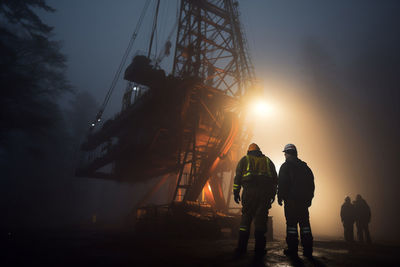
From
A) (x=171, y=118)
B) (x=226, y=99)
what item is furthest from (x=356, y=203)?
(x=171, y=118)

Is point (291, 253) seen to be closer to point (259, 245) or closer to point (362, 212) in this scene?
point (259, 245)

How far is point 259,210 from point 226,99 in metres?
9.74

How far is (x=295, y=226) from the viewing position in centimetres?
373

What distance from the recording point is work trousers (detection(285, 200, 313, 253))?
11.8 feet

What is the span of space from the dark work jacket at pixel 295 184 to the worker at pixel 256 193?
0.24m

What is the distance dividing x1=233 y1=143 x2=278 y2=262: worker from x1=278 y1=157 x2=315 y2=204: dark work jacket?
0.80 feet

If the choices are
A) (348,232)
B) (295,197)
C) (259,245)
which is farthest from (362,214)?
(259,245)

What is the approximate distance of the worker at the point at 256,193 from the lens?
3895 millimetres

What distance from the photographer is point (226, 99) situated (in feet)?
43.3

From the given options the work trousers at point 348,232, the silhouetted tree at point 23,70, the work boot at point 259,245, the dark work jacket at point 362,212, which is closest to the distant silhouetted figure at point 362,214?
the dark work jacket at point 362,212

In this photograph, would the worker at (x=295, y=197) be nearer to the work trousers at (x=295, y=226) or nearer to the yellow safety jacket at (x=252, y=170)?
the work trousers at (x=295, y=226)

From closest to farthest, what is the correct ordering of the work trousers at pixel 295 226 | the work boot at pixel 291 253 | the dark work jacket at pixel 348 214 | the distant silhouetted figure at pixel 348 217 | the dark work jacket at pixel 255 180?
the work boot at pixel 291 253 → the work trousers at pixel 295 226 → the dark work jacket at pixel 255 180 → the distant silhouetted figure at pixel 348 217 → the dark work jacket at pixel 348 214

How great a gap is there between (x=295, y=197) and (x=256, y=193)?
620 mm

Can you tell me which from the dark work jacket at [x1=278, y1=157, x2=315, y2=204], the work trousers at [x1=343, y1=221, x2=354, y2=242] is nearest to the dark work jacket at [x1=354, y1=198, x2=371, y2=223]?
the work trousers at [x1=343, y1=221, x2=354, y2=242]
